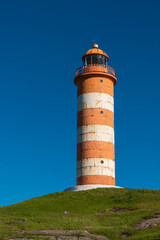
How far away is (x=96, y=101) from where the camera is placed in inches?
1710

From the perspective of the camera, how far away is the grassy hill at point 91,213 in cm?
2003

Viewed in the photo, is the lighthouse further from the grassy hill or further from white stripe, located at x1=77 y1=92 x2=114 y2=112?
the grassy hill

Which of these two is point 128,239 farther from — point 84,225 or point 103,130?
point 103,130

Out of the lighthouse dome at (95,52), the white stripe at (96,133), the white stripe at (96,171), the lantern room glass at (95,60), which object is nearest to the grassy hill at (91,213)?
the white stripe at (96,171)

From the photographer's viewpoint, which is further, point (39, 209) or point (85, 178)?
point (85, 178)

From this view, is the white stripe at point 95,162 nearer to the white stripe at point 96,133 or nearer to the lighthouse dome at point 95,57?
the white stripe at point 96,133

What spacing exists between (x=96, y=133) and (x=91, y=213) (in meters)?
13.6

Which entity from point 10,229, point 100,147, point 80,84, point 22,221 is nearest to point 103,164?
point 100,147

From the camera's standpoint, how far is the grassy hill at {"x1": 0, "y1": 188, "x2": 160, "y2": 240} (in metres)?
20.0

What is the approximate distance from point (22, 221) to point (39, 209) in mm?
8008

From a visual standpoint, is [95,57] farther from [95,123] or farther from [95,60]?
[95,123]

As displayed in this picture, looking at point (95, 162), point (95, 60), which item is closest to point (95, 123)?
point (95, 162)

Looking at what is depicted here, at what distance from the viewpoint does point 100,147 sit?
4175 centimetres

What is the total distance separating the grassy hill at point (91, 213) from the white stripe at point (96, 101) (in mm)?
10787
